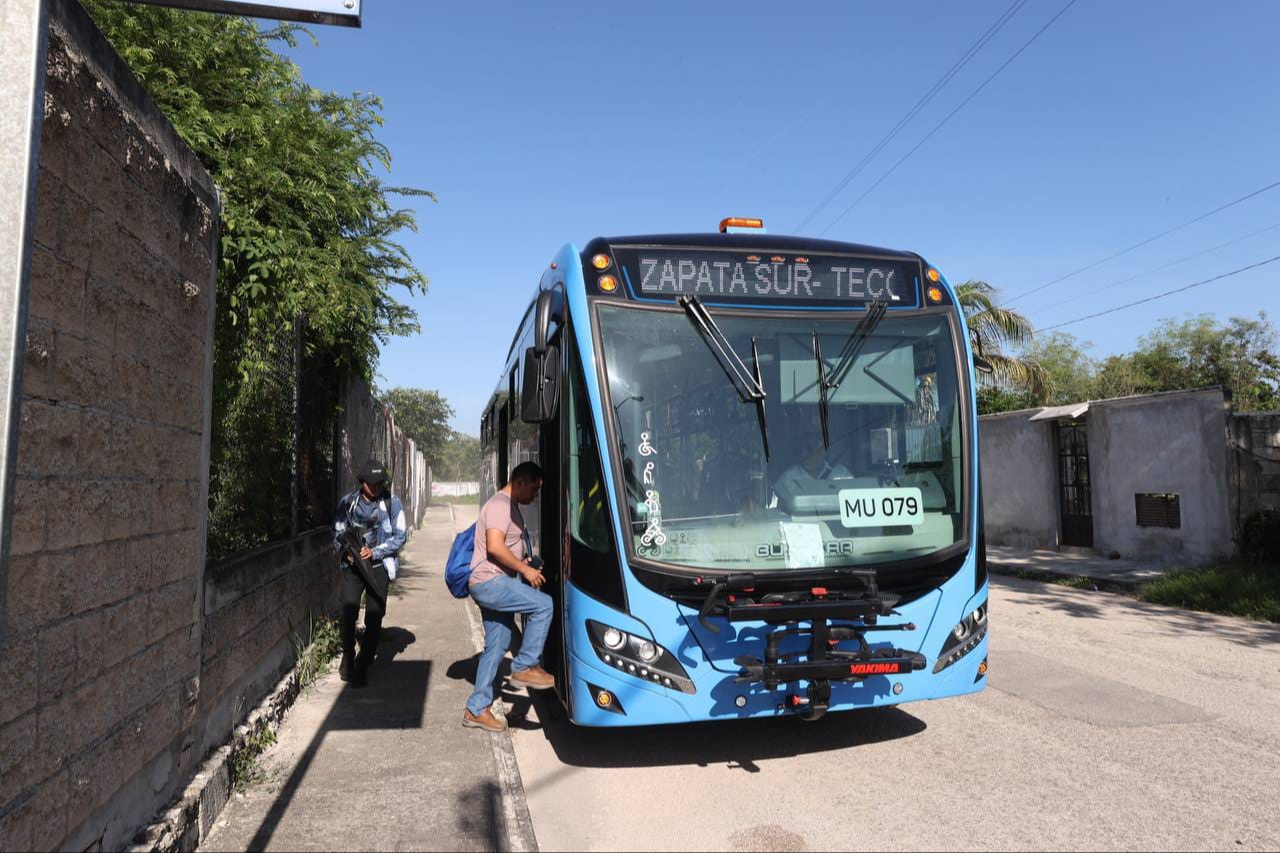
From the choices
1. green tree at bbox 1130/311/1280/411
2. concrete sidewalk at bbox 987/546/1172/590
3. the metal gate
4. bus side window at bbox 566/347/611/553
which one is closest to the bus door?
bus side window at bbox 566/347/611/553

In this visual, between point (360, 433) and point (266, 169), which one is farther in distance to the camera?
point (360, 433)

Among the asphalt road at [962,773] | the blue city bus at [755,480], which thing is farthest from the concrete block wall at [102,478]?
the blue city bus at [755,480]

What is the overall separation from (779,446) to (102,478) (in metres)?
3.31

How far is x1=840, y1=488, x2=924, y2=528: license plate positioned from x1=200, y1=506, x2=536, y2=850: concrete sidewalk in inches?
93.5

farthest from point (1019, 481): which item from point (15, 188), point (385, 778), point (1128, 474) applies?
point (15, 188)

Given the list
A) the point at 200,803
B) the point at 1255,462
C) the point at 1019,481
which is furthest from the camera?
the point at 1019,481

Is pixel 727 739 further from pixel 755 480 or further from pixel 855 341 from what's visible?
pixel 855 341

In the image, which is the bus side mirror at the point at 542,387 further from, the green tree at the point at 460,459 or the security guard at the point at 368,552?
the green tree at the point at 460,459

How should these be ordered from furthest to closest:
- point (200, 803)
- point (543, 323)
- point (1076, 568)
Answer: point (1076, 568)
point (543, 323)
point (200, 803)

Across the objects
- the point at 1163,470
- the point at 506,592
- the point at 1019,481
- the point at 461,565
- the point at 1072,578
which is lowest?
the point at 1072,578

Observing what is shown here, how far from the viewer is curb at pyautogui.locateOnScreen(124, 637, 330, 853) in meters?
3.54

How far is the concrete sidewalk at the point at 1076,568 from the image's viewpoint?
502 inches

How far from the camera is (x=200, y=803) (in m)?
4.05

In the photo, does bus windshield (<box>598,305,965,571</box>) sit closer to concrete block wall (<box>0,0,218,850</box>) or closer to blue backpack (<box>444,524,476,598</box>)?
blue backpack (<box>444,524,476,598</box>)
